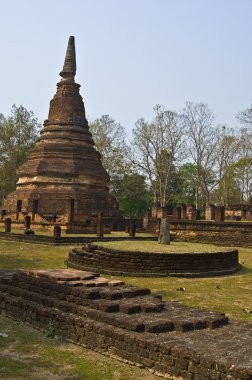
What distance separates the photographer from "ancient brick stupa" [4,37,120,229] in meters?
27.8

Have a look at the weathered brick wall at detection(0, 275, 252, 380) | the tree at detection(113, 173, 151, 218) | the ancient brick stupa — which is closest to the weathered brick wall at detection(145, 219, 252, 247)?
the ancient brick stupa

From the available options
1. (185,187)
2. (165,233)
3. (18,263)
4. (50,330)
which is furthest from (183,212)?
(50,330)

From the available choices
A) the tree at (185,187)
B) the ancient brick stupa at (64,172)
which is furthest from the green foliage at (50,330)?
the tree at (185,187)

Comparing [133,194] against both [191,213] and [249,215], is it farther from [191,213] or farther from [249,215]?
[191,213]

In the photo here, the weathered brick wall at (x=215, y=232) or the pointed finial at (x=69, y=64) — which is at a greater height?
the pointed finial at (x=69, y=64)

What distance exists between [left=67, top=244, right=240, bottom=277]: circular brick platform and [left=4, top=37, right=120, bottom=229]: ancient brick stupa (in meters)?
15.7

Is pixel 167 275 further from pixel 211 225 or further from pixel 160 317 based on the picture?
pixel 211 225

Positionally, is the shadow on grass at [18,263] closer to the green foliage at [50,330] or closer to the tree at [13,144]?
the green foliage at [50,330]

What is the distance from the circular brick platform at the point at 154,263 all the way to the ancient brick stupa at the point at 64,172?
15717mm

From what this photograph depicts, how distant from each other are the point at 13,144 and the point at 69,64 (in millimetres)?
12883

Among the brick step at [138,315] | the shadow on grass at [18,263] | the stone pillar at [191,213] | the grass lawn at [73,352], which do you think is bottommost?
the grass lawn at [73,352]

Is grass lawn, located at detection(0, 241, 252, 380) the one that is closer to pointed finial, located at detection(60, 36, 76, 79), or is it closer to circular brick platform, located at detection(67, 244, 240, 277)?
circular brick platform, located at detection(67, 244, 240, 277)

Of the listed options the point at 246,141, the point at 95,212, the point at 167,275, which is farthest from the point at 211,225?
the point at 246,141

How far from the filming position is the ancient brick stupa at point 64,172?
2781 centimetres
